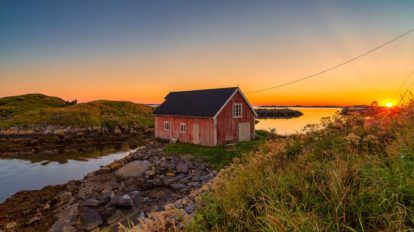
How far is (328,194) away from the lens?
3.96 meters

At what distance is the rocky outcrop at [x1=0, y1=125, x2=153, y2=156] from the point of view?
30.3m

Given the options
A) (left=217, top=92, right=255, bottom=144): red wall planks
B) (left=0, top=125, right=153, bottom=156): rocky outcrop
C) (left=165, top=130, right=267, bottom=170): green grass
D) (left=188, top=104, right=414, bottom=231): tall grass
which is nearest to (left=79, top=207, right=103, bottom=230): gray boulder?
(left=188, top=104, right=414, bottom=231): tall grass

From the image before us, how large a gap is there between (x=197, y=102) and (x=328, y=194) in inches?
885

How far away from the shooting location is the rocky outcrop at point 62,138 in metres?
30.3

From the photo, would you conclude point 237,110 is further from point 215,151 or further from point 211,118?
point 215,151

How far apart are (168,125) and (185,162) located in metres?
9.98

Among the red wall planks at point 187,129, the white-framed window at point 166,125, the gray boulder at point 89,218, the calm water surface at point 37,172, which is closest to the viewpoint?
the gray boulder at point 89,218

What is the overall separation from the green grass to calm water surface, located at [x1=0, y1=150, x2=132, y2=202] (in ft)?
24.7

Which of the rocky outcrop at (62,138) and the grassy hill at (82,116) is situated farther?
the grassy hill at (82,116)

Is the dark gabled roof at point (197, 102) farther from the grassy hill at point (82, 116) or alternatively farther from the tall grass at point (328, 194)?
the grassy hill at point (82, 116)

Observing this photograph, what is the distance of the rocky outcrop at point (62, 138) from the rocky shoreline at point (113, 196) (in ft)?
46.8

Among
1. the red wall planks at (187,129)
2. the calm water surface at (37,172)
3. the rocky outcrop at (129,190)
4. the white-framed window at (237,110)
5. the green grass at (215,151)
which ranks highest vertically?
the white-framed window at (237,110)

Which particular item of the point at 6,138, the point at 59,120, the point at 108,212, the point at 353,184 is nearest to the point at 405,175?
the point at 353,184

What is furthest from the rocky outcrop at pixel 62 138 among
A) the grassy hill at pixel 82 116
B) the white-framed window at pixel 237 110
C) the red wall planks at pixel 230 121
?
the white-framed window at pixel 237 110
